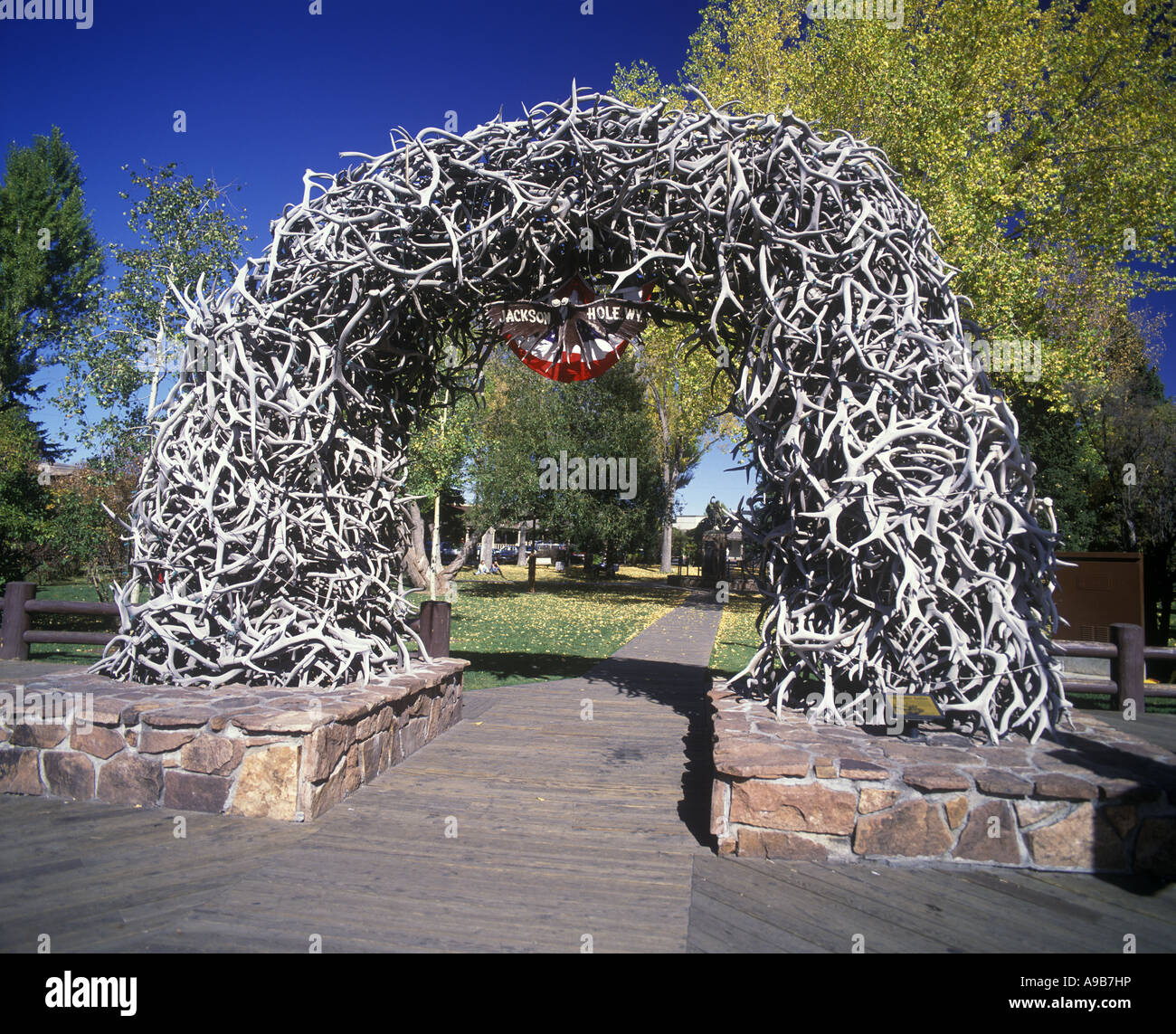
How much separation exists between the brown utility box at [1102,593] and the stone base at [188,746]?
975 centimetres

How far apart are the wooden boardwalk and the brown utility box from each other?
7894mm

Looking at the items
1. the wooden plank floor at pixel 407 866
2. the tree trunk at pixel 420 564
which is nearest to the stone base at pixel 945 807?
the wooden plank floor at pixel 407 866

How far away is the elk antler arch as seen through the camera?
14.1ft

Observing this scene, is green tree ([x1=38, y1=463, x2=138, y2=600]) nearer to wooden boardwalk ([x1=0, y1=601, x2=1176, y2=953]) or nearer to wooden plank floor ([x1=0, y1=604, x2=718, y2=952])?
wooden plank floor ([x1=0, y1=604, x2=718, y2=952])

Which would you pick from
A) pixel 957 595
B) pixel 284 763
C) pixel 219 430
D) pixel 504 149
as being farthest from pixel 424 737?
pixel 504 149

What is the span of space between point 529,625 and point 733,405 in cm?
1043

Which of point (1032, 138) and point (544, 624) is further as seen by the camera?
point (544, 624)

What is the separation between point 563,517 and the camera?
75.8 ft

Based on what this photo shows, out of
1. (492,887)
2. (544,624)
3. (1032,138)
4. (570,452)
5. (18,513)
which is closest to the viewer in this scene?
(492,887)

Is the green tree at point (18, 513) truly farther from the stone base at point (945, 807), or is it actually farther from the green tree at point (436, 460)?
the stone base at point (945, 807)

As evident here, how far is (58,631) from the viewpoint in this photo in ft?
25.9

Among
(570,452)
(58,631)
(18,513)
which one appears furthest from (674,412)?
(58,631)

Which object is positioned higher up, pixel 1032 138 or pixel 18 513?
pixel 1032 138

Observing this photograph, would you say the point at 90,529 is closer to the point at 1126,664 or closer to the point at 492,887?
the point at 492,887
